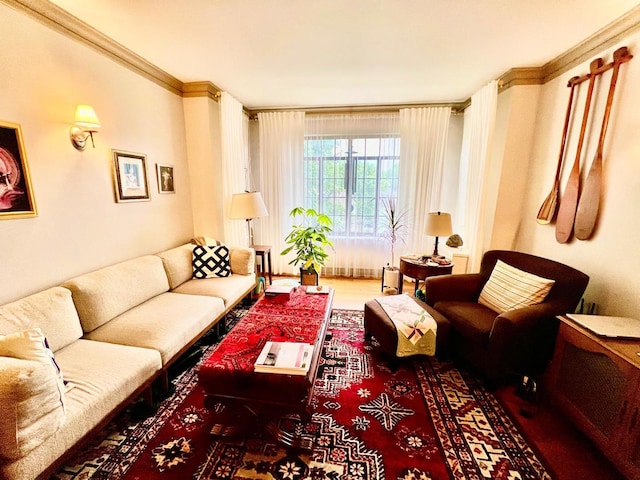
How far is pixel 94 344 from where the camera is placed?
5.83 feet

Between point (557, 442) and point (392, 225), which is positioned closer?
point (557, 442)

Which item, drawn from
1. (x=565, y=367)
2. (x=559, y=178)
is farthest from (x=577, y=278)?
(x=559, y=178)

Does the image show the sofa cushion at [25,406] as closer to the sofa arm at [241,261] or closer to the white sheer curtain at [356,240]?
the sofa arm at [241,261]

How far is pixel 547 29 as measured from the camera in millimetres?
2029

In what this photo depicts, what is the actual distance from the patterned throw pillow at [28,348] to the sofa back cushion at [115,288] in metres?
0.69

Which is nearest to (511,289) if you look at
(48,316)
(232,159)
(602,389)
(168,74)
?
(602,389)

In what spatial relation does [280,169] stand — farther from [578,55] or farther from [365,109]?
[578,55]

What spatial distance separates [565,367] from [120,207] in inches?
142

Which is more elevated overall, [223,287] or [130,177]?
[130,177]

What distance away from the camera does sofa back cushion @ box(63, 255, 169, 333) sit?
1901 mm

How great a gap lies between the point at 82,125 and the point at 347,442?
2788 millimetres

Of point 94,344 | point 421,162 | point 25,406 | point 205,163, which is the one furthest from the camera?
point 421,162

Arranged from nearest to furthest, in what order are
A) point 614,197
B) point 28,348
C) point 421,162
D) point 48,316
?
point 28,348 < point 48,316 < point 614,197 < point 421,162

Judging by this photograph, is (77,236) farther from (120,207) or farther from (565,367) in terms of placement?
(565,367)
